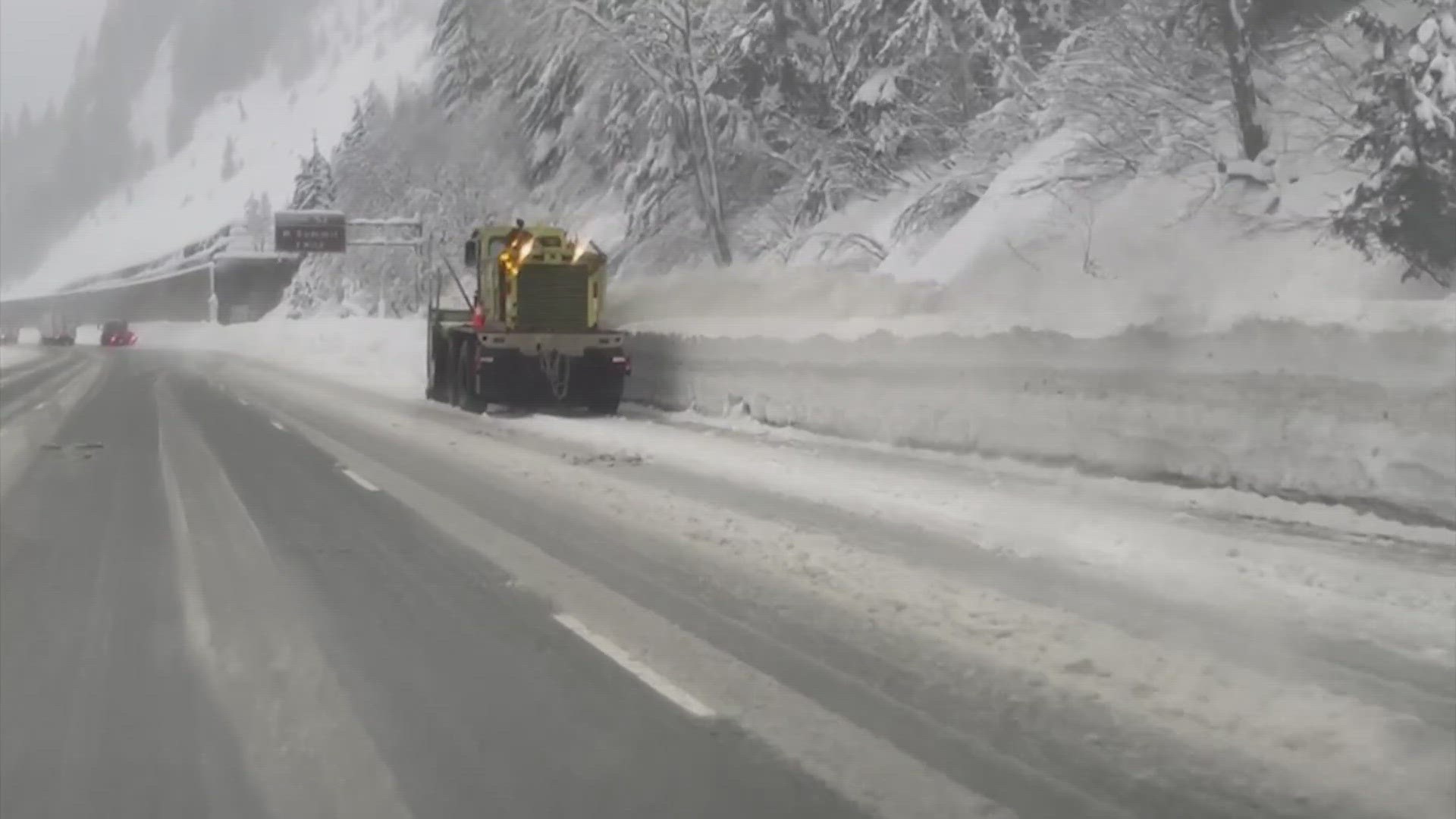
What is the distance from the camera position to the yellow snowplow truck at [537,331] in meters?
24.7

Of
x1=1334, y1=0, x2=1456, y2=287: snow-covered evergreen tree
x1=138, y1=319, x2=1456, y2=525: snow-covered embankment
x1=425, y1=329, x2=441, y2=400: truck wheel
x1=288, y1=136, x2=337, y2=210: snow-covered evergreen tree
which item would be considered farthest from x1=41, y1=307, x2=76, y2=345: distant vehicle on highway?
x1=1334, y1=0, x2=1456, y2=287: snow-covered evergreen tree

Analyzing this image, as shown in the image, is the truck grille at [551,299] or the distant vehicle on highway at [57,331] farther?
the distant vehicle on highway at [57,331]

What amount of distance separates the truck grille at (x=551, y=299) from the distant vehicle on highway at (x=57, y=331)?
87.1 m

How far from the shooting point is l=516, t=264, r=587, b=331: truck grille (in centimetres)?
2548

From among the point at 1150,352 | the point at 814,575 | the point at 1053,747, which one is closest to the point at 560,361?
the point at 1150,352

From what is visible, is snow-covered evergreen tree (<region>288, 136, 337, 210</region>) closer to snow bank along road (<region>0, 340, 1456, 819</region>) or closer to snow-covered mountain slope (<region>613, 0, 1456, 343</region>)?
snow-covered mountain slope (<region>613, 0, 1456, 343</region>)

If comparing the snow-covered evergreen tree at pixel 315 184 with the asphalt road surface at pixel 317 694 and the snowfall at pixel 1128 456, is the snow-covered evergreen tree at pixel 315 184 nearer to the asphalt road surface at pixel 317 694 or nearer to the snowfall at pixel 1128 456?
the snowfall at pixel 1128 456

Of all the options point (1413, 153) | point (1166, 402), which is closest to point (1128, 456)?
point (1166, 402)

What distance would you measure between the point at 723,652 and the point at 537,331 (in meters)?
18.2

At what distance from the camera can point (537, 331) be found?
25.0 m

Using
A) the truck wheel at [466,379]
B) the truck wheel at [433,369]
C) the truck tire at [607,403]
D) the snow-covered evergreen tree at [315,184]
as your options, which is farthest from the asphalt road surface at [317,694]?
the snow-covered evergreen tree at [315,184]

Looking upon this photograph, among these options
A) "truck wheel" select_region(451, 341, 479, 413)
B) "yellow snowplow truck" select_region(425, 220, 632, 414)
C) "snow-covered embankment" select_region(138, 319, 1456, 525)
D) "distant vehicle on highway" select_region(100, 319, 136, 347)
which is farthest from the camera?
"distant vehicle on highway" select_region(100, 319, 136, 347)

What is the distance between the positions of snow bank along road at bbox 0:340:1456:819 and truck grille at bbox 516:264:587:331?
37.6 ft

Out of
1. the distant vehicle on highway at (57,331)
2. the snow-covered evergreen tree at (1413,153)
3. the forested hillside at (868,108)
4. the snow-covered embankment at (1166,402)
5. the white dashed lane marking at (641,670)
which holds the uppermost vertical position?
the forested hillside at (868,108)
